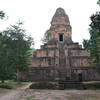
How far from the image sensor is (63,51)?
30.9 m

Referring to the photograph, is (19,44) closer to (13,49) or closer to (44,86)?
(13,49)

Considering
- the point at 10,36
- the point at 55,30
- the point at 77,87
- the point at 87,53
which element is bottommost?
the point at 77,87

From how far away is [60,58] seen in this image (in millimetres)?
30219

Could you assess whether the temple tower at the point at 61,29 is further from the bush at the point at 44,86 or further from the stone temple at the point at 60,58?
the bush at the point at 44,86

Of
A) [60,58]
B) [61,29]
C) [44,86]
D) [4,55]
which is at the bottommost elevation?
[44,86]

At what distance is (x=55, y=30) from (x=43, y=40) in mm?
18708

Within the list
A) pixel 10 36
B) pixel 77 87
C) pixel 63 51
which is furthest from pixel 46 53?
pixel 77 87

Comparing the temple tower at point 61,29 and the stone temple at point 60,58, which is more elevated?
A: the temple tower at point 61,29

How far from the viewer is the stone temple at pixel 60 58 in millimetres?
27891

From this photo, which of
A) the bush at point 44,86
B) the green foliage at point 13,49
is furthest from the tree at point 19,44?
the bush at point 44,86

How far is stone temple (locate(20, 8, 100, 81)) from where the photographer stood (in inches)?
1098

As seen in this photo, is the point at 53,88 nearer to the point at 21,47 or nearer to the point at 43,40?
the point at 21,47

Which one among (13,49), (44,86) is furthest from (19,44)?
(44,86)

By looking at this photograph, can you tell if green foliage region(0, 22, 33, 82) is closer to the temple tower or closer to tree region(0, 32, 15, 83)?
tree region(0, 32, 15, 83)
